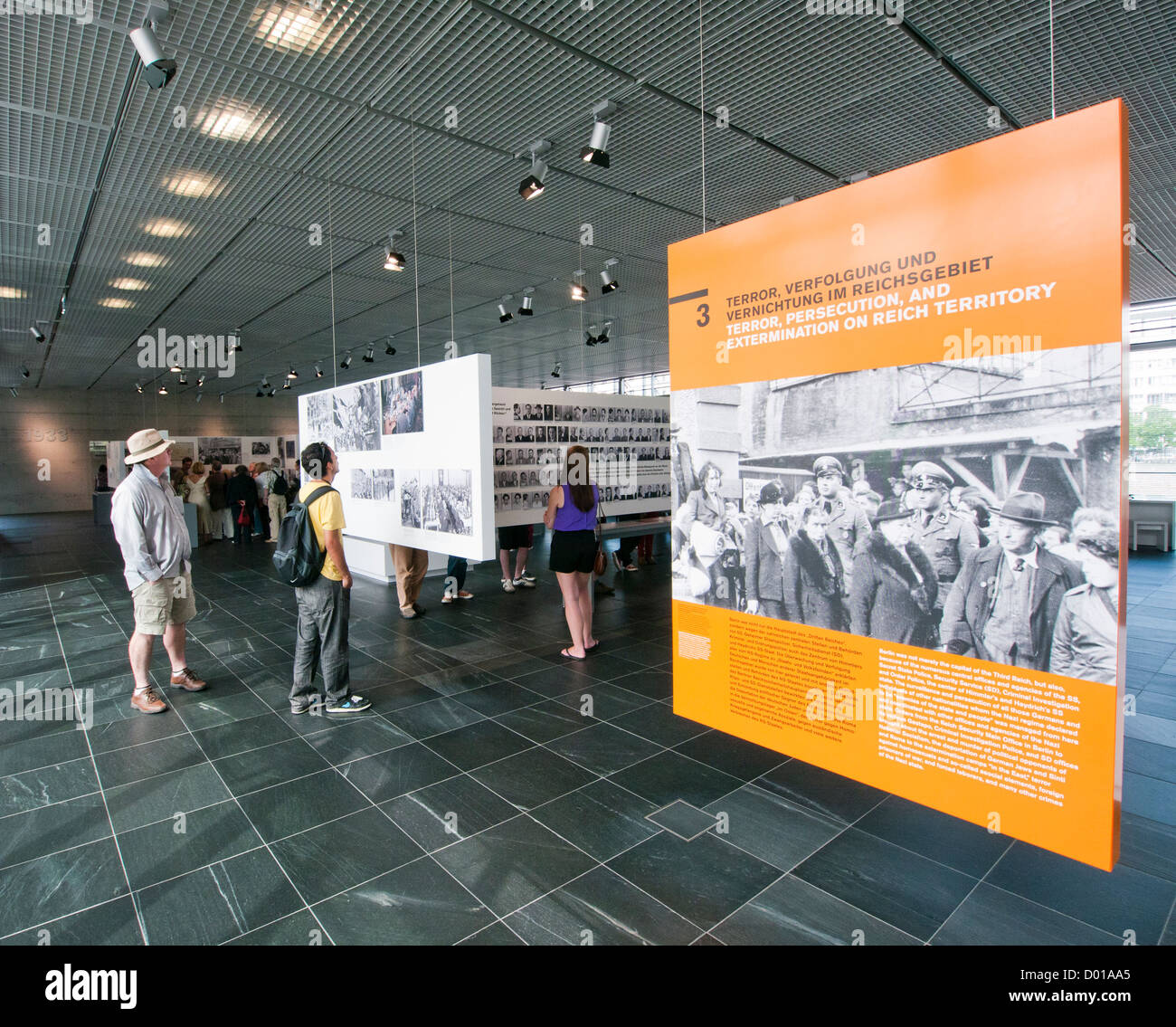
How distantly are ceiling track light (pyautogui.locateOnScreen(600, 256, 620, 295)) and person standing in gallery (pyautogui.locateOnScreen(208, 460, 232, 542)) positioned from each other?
916 cm

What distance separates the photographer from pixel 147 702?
14.1 ft

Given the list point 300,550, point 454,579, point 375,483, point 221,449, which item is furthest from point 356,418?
point 221,449

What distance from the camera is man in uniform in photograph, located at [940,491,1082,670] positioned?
2066 millimetres

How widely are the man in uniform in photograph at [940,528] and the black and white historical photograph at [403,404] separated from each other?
4.92 m

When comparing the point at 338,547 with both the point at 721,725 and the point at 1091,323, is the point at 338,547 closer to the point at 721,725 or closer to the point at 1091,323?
the point at 721,725

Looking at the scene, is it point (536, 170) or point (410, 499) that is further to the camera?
point (410, 499)

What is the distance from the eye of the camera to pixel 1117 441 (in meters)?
1.89

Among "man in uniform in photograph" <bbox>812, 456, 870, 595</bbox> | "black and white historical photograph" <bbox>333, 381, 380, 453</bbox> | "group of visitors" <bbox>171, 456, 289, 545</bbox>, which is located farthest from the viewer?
"group of visitors" <bbox>171, 456, 289, 545</bbox>

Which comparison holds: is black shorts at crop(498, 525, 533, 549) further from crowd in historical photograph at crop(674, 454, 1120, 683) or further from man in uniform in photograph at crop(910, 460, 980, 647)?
man in uniform in photograph at crop(910, 460, 980, 647)

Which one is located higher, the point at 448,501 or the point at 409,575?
the point at 448,501

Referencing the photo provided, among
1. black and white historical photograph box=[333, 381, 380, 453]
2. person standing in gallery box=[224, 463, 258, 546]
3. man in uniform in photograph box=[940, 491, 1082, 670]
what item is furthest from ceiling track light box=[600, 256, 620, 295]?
person standing in gallery box=[224, 463, 258, 546]

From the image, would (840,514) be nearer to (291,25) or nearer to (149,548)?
(291,25)

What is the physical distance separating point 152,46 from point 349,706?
399 cm
